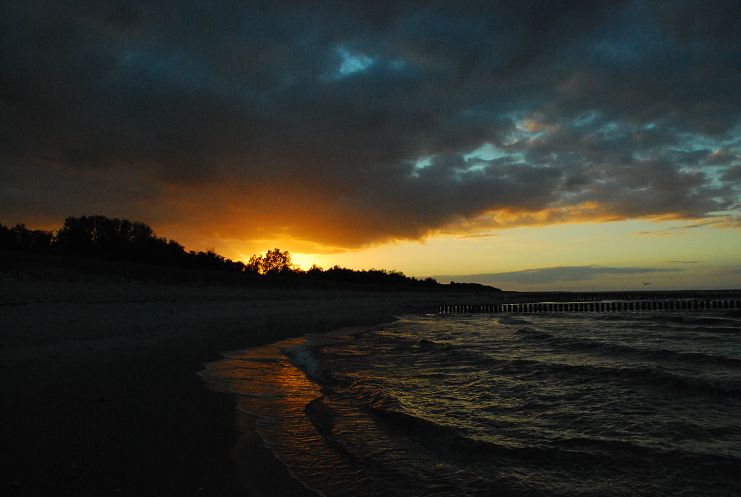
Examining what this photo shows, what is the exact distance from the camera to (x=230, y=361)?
13.2 meters

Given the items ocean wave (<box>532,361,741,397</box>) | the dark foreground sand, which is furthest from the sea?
the dark foreground sand

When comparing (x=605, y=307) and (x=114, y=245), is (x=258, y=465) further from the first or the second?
(x=605, y=307)

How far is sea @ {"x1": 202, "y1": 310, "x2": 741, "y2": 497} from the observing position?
5.29 metres

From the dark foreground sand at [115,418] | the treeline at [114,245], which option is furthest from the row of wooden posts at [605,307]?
the dark foreground sand at [115,418]

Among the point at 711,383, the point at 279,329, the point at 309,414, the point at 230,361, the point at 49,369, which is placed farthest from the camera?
the point at 279,329

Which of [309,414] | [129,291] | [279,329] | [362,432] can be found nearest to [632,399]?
[362,432]

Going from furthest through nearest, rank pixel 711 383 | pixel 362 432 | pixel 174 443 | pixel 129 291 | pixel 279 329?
1. pixel 129 291
2. pixel 279 329
3. pixel 711 383
4. pixel 362 432
5. pixel 174 443

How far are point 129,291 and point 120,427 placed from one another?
31.6 m

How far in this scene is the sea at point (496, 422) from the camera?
529 centimetres

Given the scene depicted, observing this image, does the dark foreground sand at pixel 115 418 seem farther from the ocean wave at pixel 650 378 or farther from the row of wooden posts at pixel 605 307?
the row of wooden posts at pixel 605 307

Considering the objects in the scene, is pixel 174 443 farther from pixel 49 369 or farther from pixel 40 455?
pixel 49 369

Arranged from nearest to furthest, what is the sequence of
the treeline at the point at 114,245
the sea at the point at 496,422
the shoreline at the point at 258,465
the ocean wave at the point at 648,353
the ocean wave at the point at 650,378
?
the shoreline at the point at 258,465 → the sea at the point at 496,422 → the ocean wave at the point at 650,378 → the ocean wave at the point at 648,353 → the treeline at the point at 114,245

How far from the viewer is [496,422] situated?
7711 mm

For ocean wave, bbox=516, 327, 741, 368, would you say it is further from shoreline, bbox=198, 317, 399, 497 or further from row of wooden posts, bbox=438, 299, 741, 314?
row of wooden posts, bbox=438, 299, 741, 314
